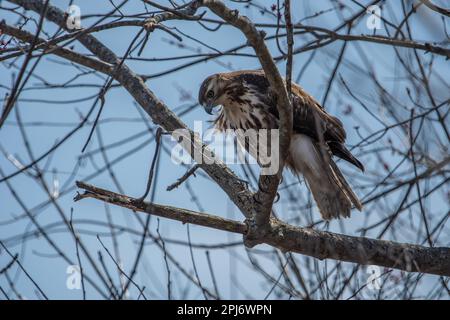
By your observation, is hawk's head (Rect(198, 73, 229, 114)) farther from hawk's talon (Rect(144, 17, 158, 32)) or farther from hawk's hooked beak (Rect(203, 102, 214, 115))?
hawk's talon (Rect(144, 17, 158, 32))

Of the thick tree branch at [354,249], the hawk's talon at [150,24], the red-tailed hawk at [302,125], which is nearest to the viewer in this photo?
the hawk's talon at [150,24]

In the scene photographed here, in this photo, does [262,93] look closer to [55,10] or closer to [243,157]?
[243,157]

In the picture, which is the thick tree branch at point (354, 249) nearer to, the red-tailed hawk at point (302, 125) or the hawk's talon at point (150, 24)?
the red-tailed hawk at point (302, 125)

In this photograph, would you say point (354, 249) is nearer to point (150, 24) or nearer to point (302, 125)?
point (302, 125)

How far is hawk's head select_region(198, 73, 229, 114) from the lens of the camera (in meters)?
5.96

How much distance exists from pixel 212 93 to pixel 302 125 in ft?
2.65

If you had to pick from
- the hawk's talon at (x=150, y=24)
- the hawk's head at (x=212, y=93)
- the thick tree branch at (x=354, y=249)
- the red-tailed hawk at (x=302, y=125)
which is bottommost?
the thick tree branch at (x=354, y=249)

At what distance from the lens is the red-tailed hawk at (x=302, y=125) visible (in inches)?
214

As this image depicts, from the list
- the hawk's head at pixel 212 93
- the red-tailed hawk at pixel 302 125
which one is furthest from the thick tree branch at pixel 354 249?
the hawk's head at pixel 212 93

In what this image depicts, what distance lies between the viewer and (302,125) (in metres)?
5.67

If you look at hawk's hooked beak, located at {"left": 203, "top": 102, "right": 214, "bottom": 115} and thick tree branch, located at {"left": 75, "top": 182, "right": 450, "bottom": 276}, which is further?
hawk's hooked beak, located at {"left": 203, "top": 102, "right": 214, "bottom": 115}

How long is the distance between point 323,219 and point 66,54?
2.20 metres

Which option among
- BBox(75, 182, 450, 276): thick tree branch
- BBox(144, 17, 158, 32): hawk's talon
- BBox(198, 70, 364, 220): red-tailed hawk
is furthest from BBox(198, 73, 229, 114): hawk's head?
BBox(144, 17, 158, 32): hawk's talon
